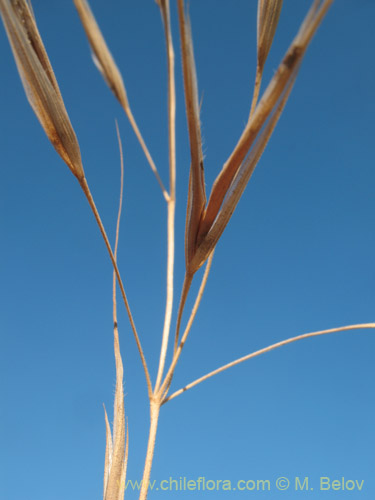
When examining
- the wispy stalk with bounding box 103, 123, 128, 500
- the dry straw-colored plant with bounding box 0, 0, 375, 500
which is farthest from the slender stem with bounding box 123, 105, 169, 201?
the wispy stalk with bounding box 103, 123, 128, 500

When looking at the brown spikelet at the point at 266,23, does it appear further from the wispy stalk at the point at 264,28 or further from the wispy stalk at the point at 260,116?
the wispy stalk at the point at 260,116

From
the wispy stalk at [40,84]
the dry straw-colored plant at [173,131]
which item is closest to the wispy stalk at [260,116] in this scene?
the dry straw-colored plant at [173,131]

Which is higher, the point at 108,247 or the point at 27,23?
the point at 27,23

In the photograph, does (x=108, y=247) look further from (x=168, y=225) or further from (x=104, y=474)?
(x=104, y=474)

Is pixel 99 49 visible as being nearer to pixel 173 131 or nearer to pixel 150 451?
pixel 173 131

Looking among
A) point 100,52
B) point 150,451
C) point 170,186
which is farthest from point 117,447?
point 100,52

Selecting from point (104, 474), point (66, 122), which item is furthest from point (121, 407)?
point (66, 122)
